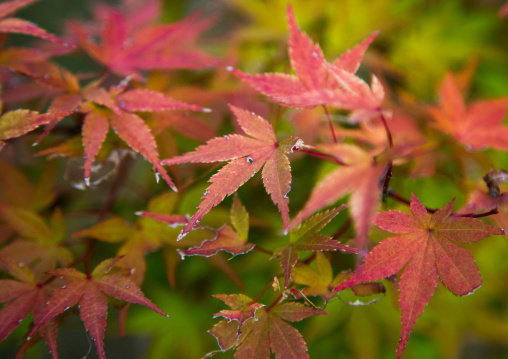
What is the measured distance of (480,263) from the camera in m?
0.94

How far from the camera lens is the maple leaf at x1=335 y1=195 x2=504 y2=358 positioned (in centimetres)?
43

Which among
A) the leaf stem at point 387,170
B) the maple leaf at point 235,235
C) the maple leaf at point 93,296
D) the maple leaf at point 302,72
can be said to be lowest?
the maple leaf at point 93,296

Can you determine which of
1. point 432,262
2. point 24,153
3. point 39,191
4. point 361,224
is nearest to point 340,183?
point 361,224

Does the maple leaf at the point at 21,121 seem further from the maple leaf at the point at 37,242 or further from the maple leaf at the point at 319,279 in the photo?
the maple leaf at the point at 319,279

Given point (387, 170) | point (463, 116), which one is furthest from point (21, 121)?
point (463, 116)

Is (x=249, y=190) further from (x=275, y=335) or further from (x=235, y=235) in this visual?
(x=275, y=335)

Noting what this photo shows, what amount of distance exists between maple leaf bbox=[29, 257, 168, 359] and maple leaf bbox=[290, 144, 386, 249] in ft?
0.77

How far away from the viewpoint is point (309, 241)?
0.47m

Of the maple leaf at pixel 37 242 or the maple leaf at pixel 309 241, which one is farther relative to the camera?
the maple leaf at pixel 37 242

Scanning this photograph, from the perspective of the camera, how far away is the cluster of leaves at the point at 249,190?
442 mm

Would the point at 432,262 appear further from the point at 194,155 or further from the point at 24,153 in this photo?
the point at 24,153

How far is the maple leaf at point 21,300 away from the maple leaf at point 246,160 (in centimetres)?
23

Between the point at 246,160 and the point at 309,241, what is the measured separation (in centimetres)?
13

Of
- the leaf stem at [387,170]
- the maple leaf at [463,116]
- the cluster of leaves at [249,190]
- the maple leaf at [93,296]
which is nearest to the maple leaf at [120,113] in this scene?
the cluster of leaves at [249,190]
